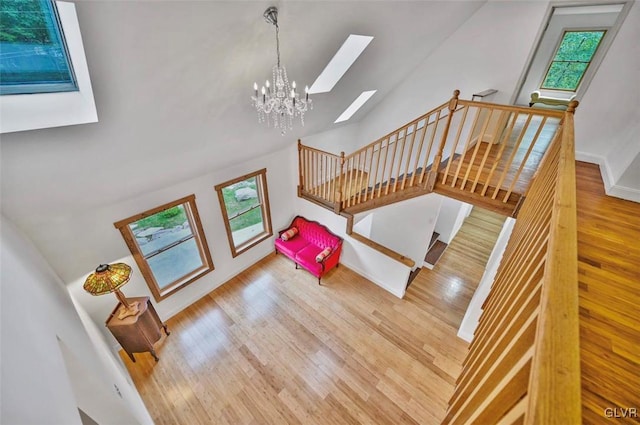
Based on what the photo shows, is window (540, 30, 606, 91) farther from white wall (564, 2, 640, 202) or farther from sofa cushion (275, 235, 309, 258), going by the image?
sofa cushion (275, 235, 309, 258)

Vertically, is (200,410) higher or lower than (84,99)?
lower

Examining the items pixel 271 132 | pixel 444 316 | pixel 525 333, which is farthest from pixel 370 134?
pixel 525 333

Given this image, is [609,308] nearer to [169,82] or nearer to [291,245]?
[169,82]

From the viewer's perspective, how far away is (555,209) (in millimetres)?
977

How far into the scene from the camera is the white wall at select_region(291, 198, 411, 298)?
409 centimetres

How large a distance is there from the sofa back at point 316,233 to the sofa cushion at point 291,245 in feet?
0.40

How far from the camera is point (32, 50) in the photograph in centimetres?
146

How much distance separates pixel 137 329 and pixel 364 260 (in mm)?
3459

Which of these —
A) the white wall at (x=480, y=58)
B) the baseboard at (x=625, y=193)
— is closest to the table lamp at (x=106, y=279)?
the baseboard at (x=625, y=193)

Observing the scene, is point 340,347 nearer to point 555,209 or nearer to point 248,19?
point 555,209

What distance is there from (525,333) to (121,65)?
2.44m

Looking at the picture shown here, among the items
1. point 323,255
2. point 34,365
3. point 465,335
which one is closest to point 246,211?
point 323,255

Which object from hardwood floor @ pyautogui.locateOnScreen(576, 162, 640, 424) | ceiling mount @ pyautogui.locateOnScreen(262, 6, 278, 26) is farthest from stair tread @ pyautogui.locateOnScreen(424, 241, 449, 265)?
ceiling mount @ pyautogui.locateOnScreen(262, 6, 278, 26)

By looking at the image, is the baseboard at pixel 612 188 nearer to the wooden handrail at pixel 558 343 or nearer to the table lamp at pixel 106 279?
the wooden handrail at pixel 558 343
